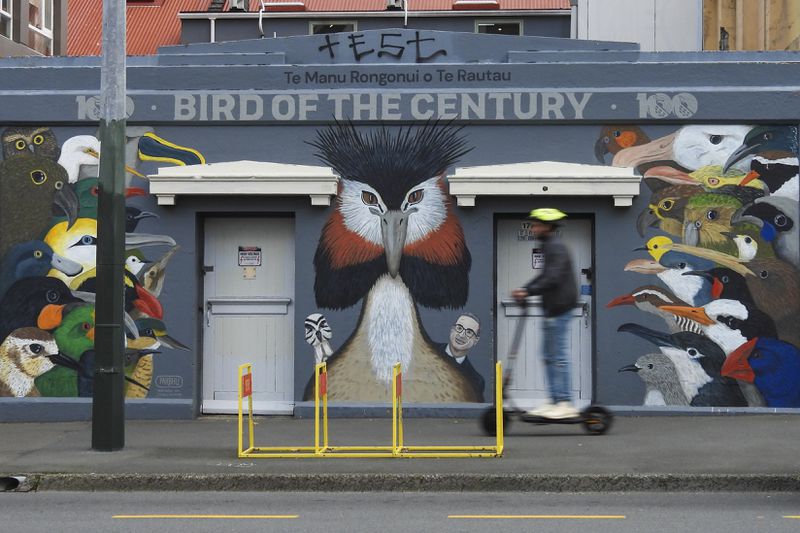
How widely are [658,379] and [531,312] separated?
5.41 ft

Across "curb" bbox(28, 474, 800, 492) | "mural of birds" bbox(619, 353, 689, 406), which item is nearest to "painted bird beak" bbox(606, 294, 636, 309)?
"mural of birds" bbox(619, 353, 689, 406)

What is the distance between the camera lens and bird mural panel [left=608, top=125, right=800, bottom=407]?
13094 mm

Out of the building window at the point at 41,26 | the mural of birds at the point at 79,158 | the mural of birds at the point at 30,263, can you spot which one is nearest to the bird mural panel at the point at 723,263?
the mural of birds at the point at 79,158

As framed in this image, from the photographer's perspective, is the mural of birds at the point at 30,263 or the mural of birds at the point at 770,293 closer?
the mural of birds at the point at 770,293

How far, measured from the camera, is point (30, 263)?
13.7m

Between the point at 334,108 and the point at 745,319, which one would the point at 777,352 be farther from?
the point at 334,108

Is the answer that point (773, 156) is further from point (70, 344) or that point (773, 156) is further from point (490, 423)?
point (70, 344)

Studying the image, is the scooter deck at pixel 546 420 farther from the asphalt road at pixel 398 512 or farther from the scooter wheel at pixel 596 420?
the asphalt road at pixel 398 512

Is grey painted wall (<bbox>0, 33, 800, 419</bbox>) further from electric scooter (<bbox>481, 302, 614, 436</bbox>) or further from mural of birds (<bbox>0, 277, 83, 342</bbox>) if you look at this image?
electric scooter (<bbox>481, 302, 614, 436</bbox>)

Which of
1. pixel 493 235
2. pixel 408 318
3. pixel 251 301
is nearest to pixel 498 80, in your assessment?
pixel 493 235

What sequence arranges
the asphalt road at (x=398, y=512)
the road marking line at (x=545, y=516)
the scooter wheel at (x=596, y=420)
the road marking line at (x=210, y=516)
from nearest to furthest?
the asphalt road at (x=398, y=512), the road marking line at (x=545, y=516), the road marking line at (x=210, y=516), the scooter wheel at (x=596, y=420)

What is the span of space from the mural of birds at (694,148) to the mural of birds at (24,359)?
721cm

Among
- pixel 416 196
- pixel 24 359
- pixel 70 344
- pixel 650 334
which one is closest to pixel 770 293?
pixel 650 334

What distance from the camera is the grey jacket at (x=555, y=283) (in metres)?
11.1
